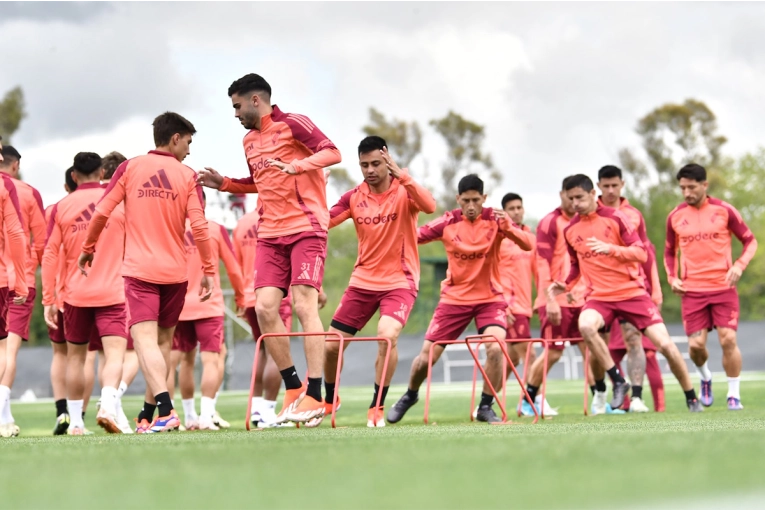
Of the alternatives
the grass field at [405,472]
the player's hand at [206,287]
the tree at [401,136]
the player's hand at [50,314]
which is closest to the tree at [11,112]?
the tree at [401,136]

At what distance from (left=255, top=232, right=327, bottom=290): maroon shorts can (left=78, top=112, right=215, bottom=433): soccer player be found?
0.42m

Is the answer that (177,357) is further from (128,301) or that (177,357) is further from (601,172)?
(601,172)

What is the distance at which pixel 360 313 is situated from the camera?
1003cm

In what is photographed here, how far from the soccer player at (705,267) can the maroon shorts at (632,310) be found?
4.51 ft

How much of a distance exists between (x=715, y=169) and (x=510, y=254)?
5338cm

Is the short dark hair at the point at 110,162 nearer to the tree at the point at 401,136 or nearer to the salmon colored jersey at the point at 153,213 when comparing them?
the salmon colored jersey at the point at 153,213

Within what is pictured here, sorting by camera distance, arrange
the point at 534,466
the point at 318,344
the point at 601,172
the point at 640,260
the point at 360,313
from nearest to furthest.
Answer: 1. the point at 534,466
2. the point at 318,344
3. the point at 360,313
4. the point at 640,260
5. the point at 601,172

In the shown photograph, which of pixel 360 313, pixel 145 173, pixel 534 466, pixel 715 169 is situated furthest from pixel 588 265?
pixel 715 169

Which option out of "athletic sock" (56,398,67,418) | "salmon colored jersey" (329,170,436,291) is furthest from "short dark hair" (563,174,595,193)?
"athletic sock" (56,398,67,418)

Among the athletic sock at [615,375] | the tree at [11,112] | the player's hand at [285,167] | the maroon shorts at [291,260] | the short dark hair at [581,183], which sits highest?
the tree at [11,112]

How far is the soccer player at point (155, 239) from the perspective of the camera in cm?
845

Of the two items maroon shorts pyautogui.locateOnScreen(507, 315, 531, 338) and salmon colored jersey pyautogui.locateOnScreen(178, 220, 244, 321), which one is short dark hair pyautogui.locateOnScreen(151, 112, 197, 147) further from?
maroon shorts pyautogui.locateOnScreen(507, 315, 531, 338)

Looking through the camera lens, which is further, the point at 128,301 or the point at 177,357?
the point at 177,357

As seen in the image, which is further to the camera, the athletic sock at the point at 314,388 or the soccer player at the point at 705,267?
the soccer player at the point at 705,267
